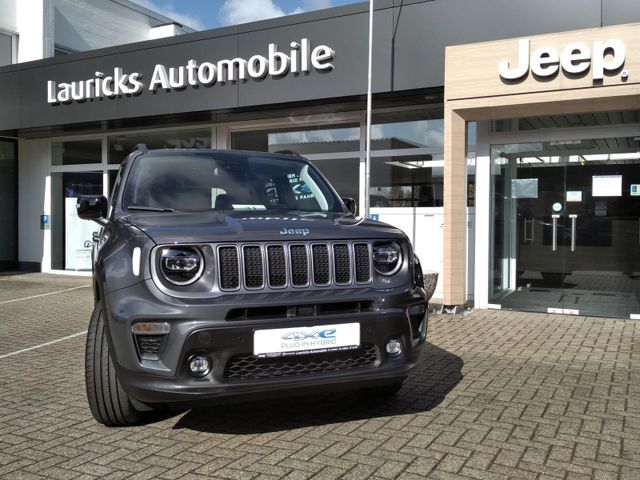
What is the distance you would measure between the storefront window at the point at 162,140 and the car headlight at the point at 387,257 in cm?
940

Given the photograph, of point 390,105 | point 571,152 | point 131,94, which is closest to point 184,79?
point 131,94

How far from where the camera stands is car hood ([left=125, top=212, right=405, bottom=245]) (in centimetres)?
338

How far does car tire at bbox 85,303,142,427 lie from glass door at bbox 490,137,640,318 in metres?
6.49

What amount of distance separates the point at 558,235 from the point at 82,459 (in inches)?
279

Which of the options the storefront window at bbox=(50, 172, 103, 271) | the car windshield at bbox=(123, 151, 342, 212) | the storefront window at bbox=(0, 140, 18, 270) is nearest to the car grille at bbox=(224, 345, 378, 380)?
the car windshield at bbox=(123, 151, 342, 212)

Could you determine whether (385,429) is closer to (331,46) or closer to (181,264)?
(181,264)

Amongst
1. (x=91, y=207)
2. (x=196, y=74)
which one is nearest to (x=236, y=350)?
(x=91, y=207)

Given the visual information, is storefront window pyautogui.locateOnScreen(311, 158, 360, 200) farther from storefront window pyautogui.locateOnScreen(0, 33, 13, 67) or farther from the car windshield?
storefront window pyautogui.locateOnScreen(0, 33, 13, 67)

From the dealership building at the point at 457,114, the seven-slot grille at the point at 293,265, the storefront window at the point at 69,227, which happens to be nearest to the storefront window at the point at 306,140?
the dealership building at the point at 457,114

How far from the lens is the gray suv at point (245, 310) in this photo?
3.22 metres

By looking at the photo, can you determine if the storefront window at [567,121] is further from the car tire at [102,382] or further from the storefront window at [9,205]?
the storefront window at [9,205]

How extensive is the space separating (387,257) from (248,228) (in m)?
0.88

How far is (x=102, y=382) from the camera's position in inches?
144

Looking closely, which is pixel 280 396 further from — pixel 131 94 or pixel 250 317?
pixel 131 94
